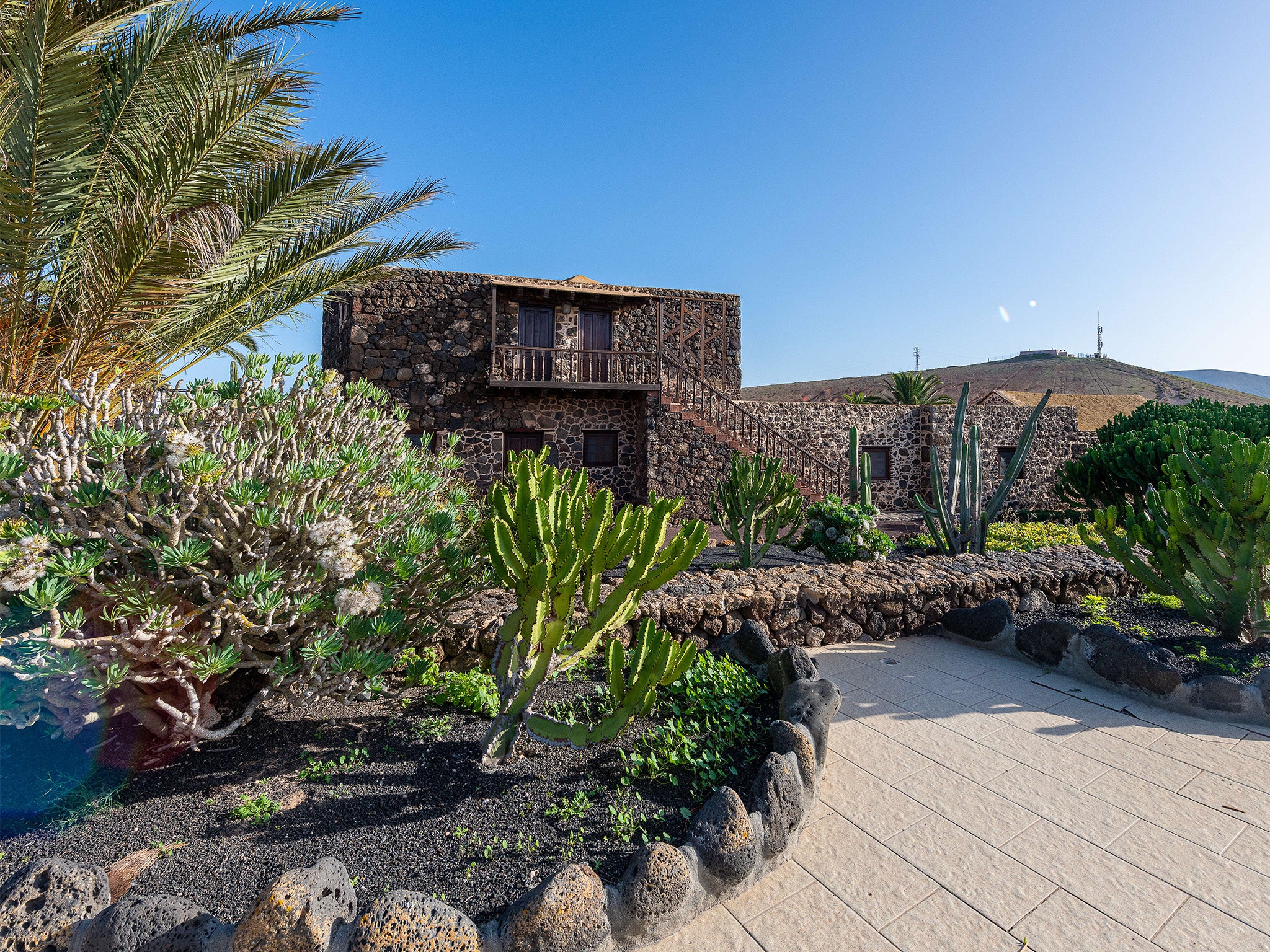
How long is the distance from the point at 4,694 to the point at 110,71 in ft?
16.0

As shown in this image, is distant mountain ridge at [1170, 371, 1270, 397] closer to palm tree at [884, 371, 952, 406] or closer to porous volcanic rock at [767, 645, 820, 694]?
palm tree at [884, 371, 952, 406]

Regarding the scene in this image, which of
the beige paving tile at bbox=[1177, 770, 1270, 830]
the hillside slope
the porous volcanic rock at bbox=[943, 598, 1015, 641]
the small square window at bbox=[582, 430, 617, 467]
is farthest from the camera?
the hillside slope

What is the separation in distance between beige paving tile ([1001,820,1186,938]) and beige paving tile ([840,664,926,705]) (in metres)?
1.56

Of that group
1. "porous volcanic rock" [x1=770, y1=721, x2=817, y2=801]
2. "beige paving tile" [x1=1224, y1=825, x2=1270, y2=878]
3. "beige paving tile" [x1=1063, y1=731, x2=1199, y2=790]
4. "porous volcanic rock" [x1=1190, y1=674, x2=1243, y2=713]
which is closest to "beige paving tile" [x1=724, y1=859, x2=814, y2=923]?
"porous volcanic rock" [x1=770, y1=721, x2=817, y2=801]

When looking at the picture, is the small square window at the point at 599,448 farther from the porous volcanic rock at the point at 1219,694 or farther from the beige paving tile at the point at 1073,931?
the beige paving tile at the point at 1073,931

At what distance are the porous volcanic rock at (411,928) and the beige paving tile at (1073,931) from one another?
7.06 ft

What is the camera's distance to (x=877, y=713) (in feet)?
13.9

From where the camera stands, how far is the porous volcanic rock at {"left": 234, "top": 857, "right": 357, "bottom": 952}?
191cm

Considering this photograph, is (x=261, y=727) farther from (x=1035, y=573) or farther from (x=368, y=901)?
(x=1035, y=573)

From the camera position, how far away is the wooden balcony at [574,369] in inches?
504

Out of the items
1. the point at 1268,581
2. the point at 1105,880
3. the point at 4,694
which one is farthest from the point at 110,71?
the point at 1268,581

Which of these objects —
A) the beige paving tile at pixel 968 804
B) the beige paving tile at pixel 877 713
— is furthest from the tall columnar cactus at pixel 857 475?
the beige paving tile at pixel 968 804

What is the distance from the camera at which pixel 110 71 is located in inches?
182

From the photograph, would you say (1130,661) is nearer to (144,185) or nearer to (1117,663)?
(1117,663)
